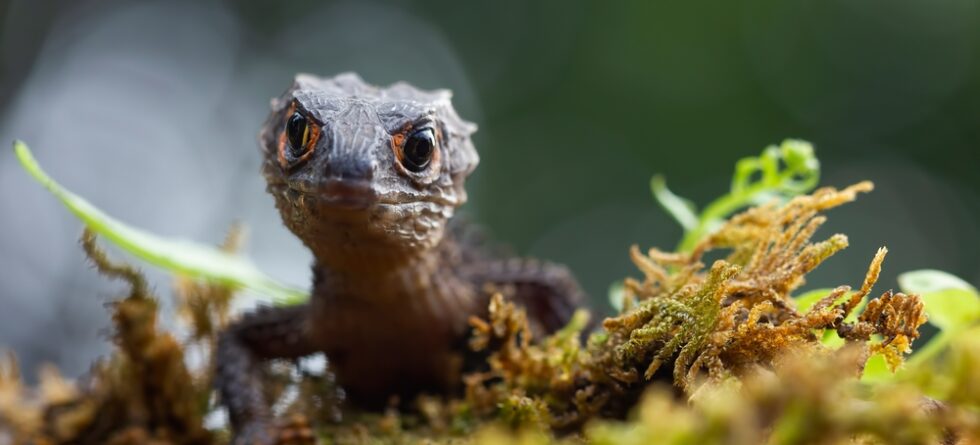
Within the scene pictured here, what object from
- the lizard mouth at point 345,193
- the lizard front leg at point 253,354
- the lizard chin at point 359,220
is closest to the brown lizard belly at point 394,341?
the lizard front leg at point 253,354

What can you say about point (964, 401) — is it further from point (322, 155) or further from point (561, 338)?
point (322, 155)

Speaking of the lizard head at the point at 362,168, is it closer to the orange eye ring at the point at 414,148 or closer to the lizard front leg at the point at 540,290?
the orange eye ring at the point at 414,148

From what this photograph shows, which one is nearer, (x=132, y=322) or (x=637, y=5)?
(x=132, y=322)

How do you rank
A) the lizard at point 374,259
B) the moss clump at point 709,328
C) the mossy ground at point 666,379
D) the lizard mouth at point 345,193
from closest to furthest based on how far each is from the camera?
the mossy ground at point 666,379 → the moss clump at point 709,328 → the lizard mouth at point 345,193 → the lizard at point 374,259

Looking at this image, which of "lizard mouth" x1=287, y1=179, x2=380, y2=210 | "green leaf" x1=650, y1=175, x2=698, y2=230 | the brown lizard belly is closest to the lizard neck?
the brown lizard belly

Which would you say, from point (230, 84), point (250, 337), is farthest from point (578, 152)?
point (250, 337)

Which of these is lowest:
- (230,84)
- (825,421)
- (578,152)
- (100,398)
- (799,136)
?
(825,421)

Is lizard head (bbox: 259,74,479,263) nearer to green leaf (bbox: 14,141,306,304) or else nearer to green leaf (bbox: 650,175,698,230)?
green leaf (bbox: 14,141,306,304)
